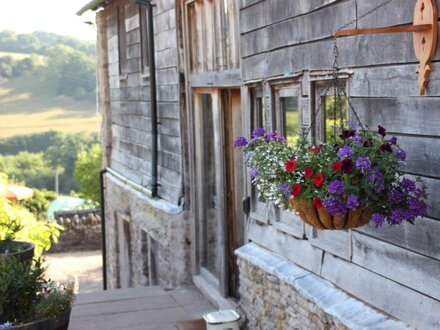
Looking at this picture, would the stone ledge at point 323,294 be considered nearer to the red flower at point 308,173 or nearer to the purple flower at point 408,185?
the purple flower at point 408,185

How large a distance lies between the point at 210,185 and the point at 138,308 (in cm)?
160

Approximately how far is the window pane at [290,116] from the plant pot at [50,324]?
2.47 meters

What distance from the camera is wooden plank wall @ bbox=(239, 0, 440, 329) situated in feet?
14.3

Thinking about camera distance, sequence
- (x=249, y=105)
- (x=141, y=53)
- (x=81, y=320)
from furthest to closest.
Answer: (x=141, y=53) < (x=81, y=320) < (x=249, y=105)

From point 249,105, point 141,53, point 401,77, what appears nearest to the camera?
point 401,77

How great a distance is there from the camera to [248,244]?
7.43 metres

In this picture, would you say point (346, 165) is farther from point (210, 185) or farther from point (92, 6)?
point (92, 6)

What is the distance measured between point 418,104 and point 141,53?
800 cm

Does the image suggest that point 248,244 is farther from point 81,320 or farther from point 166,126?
point 166,126

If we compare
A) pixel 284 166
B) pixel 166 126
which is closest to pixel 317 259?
pixel 284 166

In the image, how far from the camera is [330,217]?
432cm

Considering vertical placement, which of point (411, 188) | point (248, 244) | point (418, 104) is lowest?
point (248, 244)

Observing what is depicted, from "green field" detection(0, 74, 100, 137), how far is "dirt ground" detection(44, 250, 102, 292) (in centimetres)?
4413

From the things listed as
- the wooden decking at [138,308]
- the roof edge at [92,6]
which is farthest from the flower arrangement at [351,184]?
the roof edge at [92,6]
